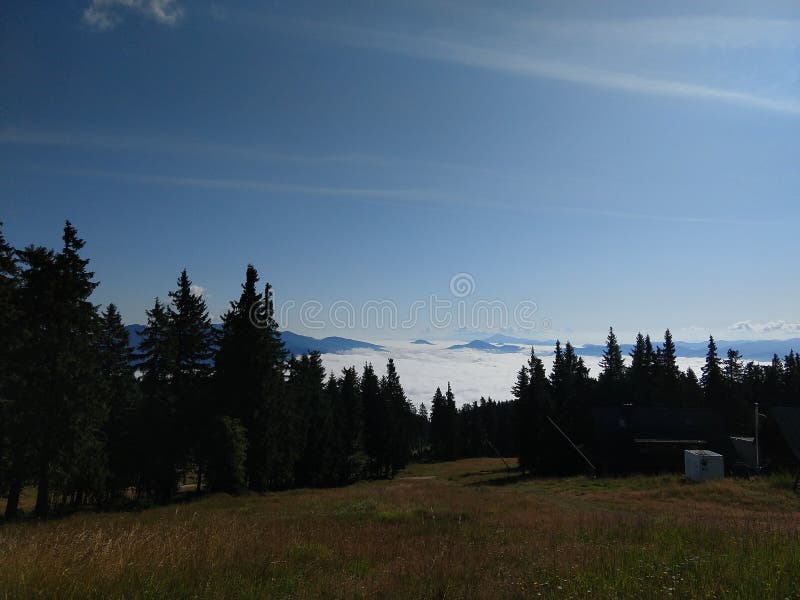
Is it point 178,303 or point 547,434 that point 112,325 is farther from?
point 547,434

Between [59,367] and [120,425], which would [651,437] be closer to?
[120,425]

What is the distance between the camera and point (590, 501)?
26594 mm

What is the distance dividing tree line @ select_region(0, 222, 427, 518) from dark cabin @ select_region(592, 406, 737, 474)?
27.3 meters

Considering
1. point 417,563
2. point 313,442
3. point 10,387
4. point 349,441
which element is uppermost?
point 10,387

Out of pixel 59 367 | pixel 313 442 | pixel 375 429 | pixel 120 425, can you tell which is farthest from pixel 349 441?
pixel 59 367

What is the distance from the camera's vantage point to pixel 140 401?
3509cm

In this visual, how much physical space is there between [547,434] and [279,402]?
31892 millimetres

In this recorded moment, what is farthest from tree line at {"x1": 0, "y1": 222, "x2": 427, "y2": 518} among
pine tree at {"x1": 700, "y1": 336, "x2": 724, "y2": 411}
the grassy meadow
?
pine tree at {"x1": 700, "y1": 336, "x2": 724, "y2": 411}

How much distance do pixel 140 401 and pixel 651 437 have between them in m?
47.5

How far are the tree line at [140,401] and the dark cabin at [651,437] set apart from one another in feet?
89.7

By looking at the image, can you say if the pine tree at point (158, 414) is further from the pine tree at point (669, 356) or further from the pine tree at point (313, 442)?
the pine tree at point (669, 356)

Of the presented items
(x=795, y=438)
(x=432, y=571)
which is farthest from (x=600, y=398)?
(x=432, y=571)

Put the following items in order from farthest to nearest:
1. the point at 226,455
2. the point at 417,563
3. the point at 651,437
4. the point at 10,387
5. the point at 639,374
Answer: the point at 639,374 → the point at 651,437 → the point at 226,455 → the point at 10,387 → the point at 417,563

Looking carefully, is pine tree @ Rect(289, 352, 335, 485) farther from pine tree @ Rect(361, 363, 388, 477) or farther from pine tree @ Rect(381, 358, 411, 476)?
pine tree @ Rect(381, 358, 411, 476)
